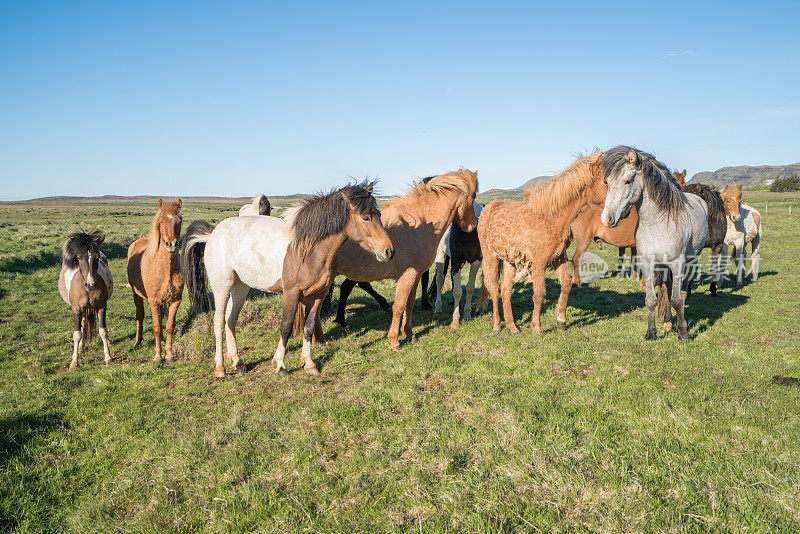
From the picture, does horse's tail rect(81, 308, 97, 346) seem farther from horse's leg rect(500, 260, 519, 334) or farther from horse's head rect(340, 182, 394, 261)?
horse's leg rect(500, 260, 519, 334)

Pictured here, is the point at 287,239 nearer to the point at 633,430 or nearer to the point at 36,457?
the point at 36,457

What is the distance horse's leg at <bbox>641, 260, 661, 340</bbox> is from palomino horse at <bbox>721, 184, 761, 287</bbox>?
687 centimetres

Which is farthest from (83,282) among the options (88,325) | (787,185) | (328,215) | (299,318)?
(787,185)

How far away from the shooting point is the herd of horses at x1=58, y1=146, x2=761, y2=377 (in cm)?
592

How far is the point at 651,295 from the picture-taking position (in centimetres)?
690

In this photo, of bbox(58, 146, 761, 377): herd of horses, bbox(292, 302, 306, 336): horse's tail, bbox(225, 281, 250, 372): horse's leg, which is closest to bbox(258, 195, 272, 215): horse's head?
bbox(58, 146, 761, 377): herd of horses

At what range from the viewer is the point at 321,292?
20.1ft

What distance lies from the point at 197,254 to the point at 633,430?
7.59 m

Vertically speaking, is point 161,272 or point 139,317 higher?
point 161,272

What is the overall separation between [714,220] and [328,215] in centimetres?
1035

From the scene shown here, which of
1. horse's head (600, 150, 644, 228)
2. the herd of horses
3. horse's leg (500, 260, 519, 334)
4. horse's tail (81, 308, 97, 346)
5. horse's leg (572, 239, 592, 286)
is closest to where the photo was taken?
the herd of horses

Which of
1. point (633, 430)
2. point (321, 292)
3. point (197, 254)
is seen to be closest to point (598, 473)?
point (633, 430)

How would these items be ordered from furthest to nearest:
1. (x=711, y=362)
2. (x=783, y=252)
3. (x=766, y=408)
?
(x=783, y=252)
(x=711, y=362)
(x=766, y=408)

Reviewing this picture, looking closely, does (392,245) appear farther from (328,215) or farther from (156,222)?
(156,222)
